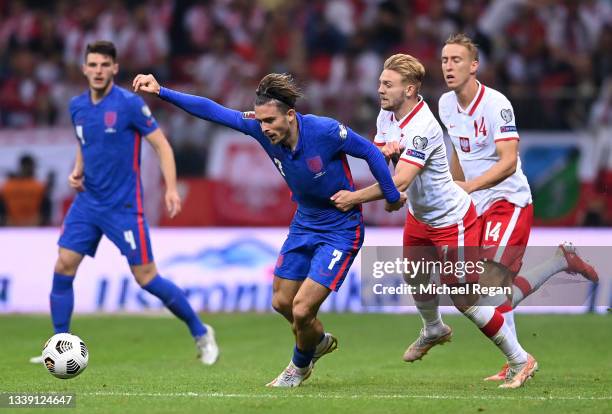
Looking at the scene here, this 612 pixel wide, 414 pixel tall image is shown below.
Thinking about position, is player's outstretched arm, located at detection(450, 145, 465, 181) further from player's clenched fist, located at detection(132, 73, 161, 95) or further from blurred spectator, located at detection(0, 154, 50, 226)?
blurred spectator, located at detection(0, 154, 50, 226)

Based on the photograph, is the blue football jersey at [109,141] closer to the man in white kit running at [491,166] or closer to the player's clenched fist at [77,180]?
the player's clenched fist at [77,180]

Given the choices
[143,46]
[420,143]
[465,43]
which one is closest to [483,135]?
[465,43]

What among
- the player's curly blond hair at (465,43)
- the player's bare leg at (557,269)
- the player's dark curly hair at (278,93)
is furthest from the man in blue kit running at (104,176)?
the player's bare leg at (557,269)

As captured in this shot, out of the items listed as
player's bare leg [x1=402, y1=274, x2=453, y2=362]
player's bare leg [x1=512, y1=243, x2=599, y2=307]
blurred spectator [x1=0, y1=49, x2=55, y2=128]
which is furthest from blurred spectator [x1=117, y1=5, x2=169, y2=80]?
player's bare leg [x1=402, y1=274, x2=453, y2=362]

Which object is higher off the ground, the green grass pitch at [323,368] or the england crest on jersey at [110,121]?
the england crest on jersey at [110,121]

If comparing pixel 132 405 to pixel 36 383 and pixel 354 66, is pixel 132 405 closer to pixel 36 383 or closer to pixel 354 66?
pixel 36 383

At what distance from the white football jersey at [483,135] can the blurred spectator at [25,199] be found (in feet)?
31.6

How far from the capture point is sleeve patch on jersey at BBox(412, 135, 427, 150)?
28.8ft

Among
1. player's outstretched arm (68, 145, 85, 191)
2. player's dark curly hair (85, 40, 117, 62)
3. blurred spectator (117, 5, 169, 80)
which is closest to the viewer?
player's dark curly hair (85, 40, 117, 62)

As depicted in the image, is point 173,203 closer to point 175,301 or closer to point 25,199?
point 175,301

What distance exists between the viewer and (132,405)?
24.9 ft

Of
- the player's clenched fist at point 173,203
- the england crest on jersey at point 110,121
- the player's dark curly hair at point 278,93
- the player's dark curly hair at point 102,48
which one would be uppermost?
the player's dark curly hair at point 102,48

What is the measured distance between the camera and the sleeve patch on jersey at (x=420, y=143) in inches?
346

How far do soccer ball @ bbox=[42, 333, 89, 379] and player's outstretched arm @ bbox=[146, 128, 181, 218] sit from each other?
1968 mm
